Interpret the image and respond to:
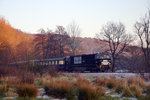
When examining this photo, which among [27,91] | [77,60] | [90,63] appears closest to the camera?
[27,91]

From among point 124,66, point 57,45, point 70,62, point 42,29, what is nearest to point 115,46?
point 124,66

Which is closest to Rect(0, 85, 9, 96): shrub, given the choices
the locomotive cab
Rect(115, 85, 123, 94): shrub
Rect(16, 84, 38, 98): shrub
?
Rect(16, 84, 38, 98): shrub

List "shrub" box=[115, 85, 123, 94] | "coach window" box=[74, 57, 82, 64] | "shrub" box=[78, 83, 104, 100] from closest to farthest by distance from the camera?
"shrub" box=[78, 83, 104, 100] < "shrub" box=[115, 85, 123, 94] < "coach window" box=[74, 57, 82, 64]

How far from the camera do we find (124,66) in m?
37.1

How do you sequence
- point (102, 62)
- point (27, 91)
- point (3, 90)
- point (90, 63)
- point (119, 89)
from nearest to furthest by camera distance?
1. point (27, 91)
2. point (3, 90)
3. point (119, 89)
4. point (102, 62)
5. point (90, 63)

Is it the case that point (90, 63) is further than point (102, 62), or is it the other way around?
point (90, 63)

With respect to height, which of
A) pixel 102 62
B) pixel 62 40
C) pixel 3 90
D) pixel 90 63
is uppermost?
pixel 62 40

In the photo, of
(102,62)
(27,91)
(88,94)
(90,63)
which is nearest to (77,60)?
(90,63)

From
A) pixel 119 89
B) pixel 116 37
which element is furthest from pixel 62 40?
pixel 119 89

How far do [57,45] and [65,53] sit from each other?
3728mm

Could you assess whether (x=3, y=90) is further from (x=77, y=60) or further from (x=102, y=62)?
(x=77, y=60)

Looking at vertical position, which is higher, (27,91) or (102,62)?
(102,62)

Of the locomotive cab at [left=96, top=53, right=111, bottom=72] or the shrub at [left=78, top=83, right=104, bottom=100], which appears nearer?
the shrub at [left=78, top=83, right=104, bottom=100]

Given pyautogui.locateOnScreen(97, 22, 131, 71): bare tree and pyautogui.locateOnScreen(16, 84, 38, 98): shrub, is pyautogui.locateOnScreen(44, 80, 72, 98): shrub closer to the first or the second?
pyautogui.locateOnScreen(16, 84, 38, 98): shrub
